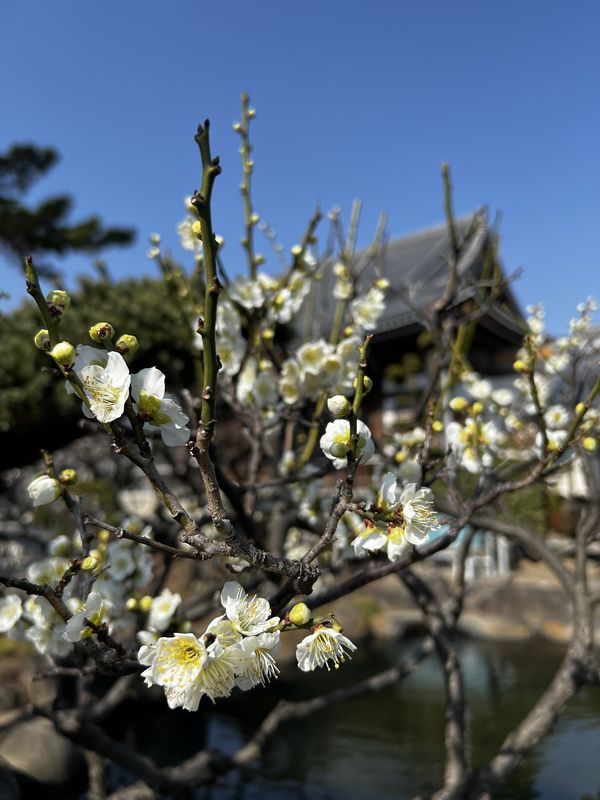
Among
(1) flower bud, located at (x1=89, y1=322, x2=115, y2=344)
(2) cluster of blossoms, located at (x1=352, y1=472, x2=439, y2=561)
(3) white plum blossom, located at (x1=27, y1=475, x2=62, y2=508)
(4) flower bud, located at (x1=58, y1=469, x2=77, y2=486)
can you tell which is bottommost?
(2) cluster of blossoms, located at (x1=352, y1=472, x2=439, y2=561)

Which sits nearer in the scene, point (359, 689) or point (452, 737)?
point (452, 737)

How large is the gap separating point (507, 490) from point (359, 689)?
72.6 inches

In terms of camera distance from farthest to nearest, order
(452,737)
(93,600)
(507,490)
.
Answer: (452,737) → (507,490) → (93,600)

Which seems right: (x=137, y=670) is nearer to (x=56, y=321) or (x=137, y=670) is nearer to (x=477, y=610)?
(x=56, y=321)

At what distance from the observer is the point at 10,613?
1.81m

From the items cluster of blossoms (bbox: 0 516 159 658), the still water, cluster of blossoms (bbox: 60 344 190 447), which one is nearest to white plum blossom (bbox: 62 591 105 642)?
cluster of blossoms (bbox: 0 516 159 658)

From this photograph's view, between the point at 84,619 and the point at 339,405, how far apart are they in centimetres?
60

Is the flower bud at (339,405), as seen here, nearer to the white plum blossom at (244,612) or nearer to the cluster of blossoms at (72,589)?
the white plum blossom at (244,612)

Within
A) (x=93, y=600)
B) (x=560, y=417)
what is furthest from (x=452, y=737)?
(x=93, y=600)

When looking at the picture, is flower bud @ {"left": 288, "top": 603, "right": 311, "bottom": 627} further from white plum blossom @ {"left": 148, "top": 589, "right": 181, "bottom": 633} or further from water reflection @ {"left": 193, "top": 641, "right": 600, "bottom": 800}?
water reflection @ {"left": 193, "top": 641, "right": 600, "bottom": 800}

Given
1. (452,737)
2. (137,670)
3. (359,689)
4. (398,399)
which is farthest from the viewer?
(398,399)

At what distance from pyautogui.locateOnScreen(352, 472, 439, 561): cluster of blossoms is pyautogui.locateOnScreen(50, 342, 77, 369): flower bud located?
23.0 inches

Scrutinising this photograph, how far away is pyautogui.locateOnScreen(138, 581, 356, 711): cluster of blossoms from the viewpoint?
37.6 inches

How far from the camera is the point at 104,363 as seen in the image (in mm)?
1024
